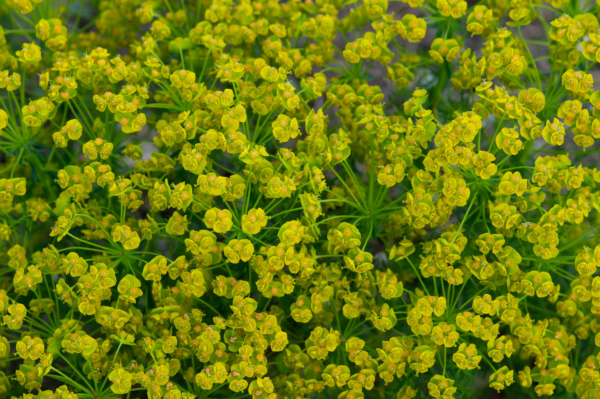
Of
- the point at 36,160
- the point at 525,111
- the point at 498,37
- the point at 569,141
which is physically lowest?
the point at 569,141

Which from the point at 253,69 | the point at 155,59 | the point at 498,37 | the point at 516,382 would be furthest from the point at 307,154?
the point at 516,382

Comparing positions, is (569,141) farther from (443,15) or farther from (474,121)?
(474,121)

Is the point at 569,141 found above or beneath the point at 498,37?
beneath

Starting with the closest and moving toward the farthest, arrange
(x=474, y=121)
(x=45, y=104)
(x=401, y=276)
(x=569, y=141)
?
(x=474, y=121)
(x=45, y=104)
(x=401, y=276)
(x=569, y=141)

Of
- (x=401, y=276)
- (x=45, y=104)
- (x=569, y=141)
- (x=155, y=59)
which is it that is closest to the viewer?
(x=45, y=104)

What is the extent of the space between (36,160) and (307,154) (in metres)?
1.26

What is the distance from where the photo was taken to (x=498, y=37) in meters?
2.31

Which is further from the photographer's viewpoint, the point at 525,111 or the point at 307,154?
the point at 307,154

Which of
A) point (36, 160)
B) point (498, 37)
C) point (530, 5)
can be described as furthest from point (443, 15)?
point (36, 160)

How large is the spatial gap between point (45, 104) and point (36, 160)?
347 millimetres

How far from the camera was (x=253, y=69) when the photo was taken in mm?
2352

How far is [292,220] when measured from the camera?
7.28 ft

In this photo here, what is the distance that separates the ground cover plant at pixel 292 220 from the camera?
2.03 m

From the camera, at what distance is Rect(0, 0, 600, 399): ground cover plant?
6.66 feet
